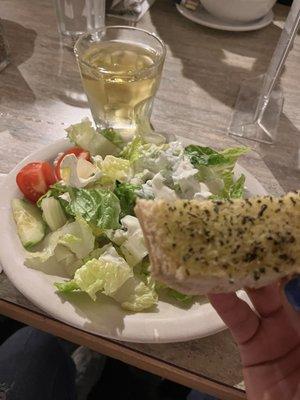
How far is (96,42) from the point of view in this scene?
1.19 m

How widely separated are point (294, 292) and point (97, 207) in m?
0.37

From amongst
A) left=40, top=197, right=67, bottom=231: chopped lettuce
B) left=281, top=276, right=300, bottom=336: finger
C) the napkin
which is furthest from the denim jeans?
the napkin

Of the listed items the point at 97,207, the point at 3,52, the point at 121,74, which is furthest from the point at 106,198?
the point at 3,52

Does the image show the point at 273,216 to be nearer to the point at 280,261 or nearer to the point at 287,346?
the point at 280,261

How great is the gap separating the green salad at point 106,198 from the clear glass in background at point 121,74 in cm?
12

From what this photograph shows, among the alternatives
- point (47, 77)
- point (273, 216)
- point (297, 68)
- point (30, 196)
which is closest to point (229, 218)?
point (273, 216)

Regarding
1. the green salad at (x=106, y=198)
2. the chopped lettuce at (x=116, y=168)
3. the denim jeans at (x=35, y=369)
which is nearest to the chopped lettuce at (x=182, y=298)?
the green salad at (x=106, y=198)

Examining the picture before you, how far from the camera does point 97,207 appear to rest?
82 centimetres

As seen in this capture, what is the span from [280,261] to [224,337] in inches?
9.9

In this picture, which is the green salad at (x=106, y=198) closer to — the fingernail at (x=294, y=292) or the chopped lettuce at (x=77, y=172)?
the chopped lettuce at (x=77, y=172)

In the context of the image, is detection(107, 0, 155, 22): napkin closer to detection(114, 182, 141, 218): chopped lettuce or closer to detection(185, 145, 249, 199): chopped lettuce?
detection(185, 145, 249, 199): chopped lettuce

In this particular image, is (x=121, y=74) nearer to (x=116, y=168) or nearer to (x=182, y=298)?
(x=116, y=168)

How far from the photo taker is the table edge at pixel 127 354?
29.4 inches

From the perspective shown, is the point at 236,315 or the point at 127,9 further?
the point at 127,9
